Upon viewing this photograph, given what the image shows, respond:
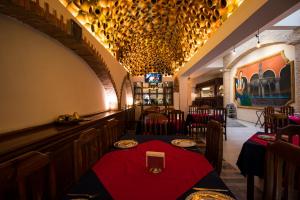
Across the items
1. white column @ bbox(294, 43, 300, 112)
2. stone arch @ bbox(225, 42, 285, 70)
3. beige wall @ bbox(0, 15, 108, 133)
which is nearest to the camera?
beige wall @ bbox(0, 15, 108, 133)

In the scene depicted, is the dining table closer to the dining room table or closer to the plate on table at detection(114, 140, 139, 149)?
the plate on table at detection(114, 140, 139, 149)

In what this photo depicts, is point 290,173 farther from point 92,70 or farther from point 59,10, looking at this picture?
point 92,70

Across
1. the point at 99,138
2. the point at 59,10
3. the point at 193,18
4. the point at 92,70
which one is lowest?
the point at 99,138

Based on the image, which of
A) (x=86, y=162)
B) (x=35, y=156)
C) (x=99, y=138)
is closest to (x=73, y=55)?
(x=99, y=138)

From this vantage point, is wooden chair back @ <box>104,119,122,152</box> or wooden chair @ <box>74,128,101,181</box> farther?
wooden chair back @ <box>104,119,122,152</box>

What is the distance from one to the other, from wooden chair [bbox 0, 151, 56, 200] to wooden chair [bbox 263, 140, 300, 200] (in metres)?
1.29

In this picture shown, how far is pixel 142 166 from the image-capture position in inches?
47.9

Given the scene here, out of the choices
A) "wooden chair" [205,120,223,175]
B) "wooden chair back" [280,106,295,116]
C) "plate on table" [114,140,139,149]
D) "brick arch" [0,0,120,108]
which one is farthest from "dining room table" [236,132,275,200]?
"wooden chair back" [280,106,295,116]

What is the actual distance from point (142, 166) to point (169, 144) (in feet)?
2.10

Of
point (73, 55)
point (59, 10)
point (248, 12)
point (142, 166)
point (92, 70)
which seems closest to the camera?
point (142, 166)

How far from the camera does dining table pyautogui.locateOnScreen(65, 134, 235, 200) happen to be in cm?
87

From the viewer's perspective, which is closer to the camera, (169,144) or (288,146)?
(288,146)

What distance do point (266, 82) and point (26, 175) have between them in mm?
8311

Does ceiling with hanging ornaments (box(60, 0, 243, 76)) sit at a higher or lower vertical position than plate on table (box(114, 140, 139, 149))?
higher
